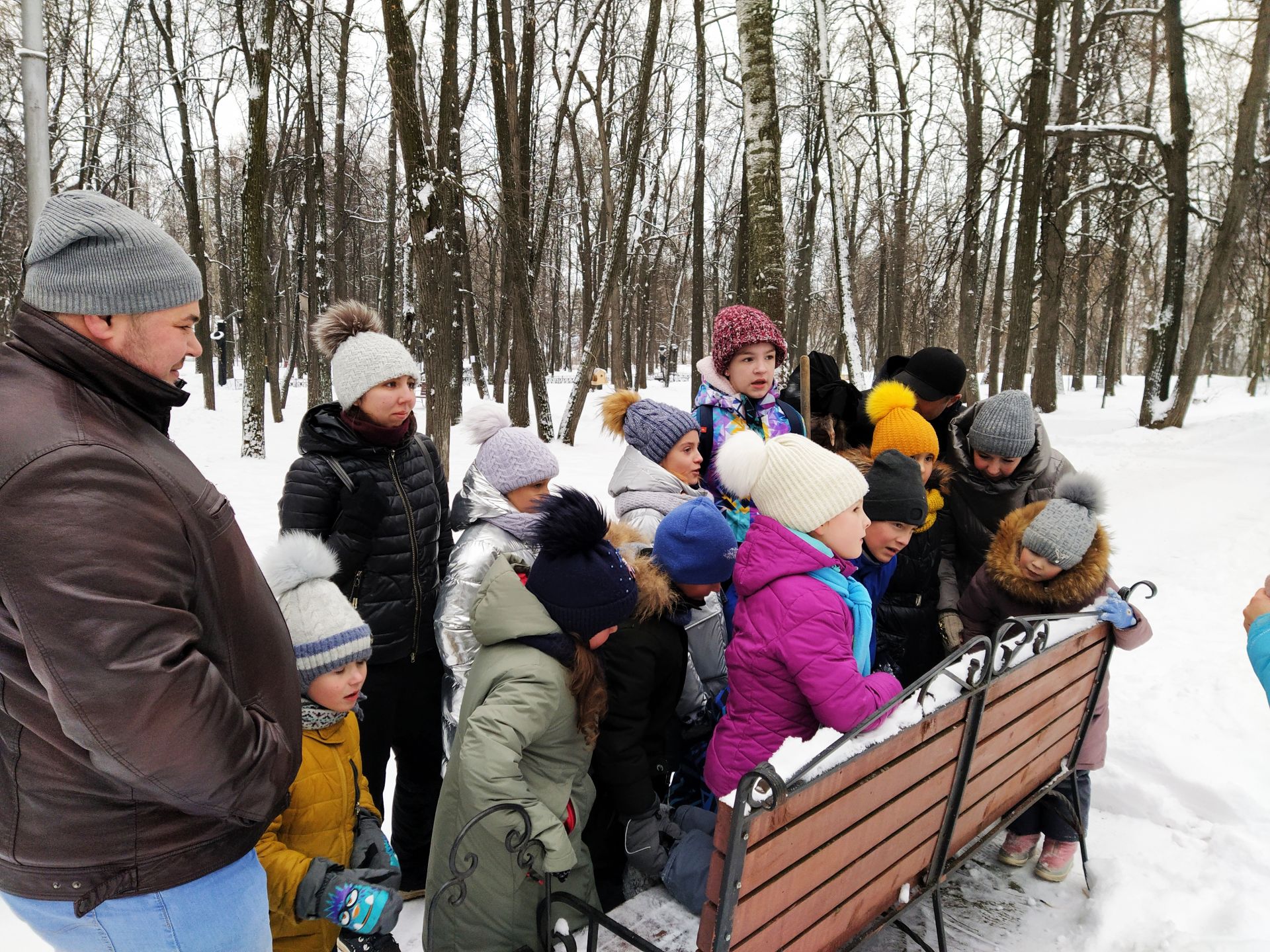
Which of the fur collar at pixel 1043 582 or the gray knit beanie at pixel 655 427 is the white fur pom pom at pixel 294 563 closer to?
the gray knit beanie at pixel 655 427

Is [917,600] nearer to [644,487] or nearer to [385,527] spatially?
[644,487]

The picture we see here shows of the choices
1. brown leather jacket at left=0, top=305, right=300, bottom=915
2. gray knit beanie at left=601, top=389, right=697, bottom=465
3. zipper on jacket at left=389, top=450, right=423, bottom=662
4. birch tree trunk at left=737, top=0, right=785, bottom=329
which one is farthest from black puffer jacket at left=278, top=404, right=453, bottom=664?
birch tree trunk at left=737, top=0, right=785, bottom=329

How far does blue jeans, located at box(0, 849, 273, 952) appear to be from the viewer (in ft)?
4.45

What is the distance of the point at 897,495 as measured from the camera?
268cm

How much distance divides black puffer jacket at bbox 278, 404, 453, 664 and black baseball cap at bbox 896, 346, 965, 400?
7.78 feet

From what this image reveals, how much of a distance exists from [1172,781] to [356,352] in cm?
413

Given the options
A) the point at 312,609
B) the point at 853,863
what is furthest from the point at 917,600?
the point at 312,609

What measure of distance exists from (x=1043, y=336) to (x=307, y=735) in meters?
15.6

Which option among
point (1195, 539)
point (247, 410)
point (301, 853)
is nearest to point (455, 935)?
point (301, 853)

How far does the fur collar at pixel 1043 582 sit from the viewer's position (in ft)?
9.34

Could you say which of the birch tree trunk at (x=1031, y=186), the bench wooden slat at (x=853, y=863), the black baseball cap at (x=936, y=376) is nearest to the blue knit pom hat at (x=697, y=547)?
the bench wooden slat at (x=853, y=863)

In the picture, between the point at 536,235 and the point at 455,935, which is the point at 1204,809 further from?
the point at 536,235

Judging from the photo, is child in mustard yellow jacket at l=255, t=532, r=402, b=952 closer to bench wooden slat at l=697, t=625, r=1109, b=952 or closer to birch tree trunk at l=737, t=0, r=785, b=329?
bench wooden slat at l=697, t=625, r=1109, b=952

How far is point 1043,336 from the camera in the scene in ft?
47.8
